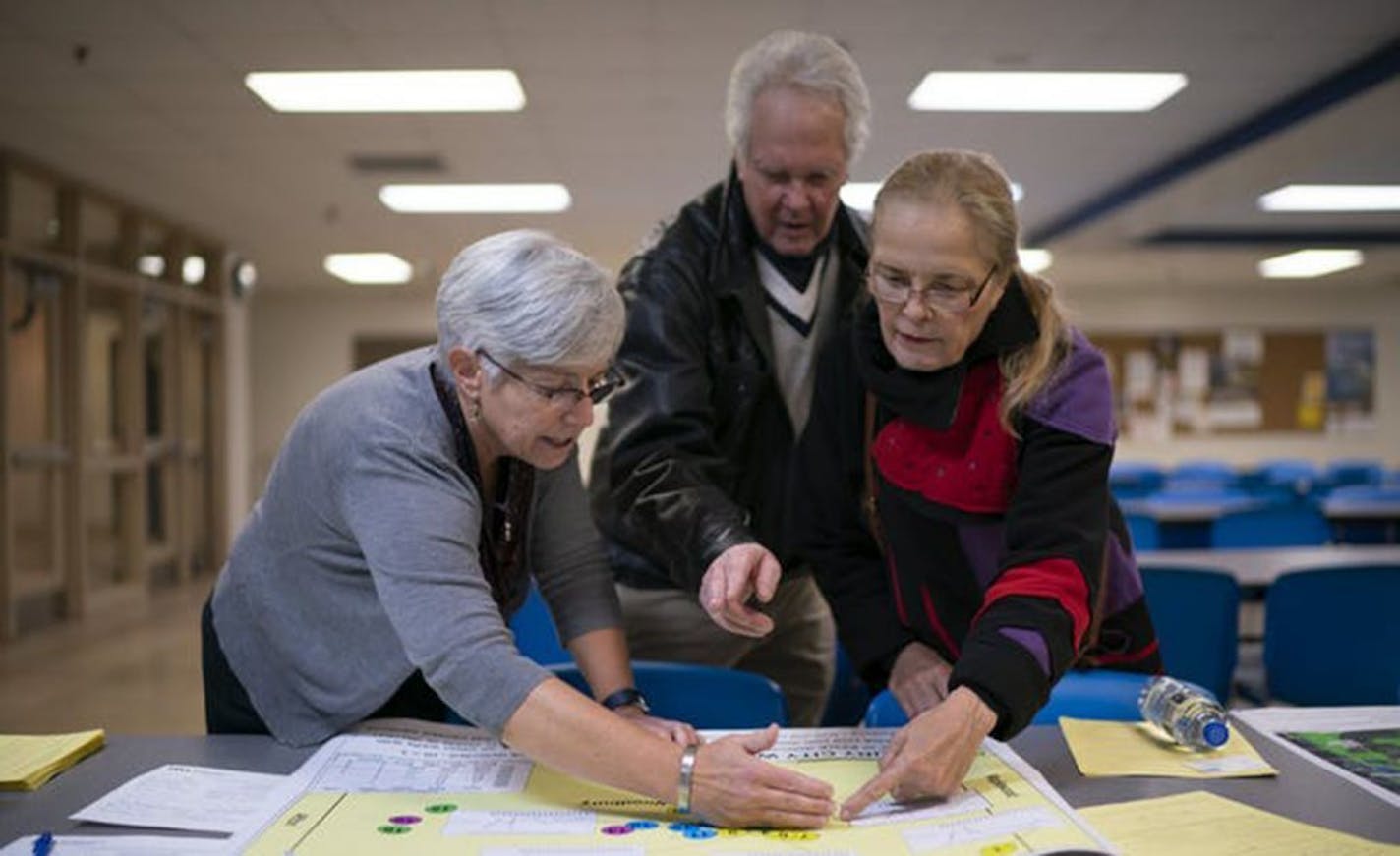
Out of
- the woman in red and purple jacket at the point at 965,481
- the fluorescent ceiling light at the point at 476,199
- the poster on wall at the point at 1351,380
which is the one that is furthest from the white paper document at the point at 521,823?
the poster on wall at the point at 1351,380

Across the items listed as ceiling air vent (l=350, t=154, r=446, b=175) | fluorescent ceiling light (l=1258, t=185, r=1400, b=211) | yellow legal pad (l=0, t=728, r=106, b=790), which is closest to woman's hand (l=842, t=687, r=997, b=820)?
yellow legal pad (l=0, t=728, r=106, b=790)

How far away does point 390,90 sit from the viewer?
5.78 m

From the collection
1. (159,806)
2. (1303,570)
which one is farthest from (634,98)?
(159,806)

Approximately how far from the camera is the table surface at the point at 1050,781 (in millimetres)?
1267

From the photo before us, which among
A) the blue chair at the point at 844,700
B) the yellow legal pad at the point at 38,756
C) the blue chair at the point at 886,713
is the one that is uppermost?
the yellow legal pad at the point at 38,756

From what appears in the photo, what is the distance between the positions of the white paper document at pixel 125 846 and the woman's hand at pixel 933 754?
0.66m

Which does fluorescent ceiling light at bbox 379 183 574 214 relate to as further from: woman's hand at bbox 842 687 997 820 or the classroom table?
woman's hand at bbox 842 687 997 820

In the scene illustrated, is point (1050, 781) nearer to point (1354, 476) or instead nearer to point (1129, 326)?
point (1354, 476)

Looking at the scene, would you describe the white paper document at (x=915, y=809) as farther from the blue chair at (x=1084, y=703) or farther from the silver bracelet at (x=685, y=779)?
the blue chair at (x=1084, y=703)

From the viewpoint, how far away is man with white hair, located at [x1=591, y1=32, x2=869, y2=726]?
1.97 m

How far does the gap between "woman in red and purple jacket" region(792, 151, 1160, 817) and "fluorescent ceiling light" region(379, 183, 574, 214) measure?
6.66 m

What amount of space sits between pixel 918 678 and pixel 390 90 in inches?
193

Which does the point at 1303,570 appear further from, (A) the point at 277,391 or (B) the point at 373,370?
(A) the point at 277,391

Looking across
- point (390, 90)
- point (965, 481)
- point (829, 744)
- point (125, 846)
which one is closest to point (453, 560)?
point (125, 846)
